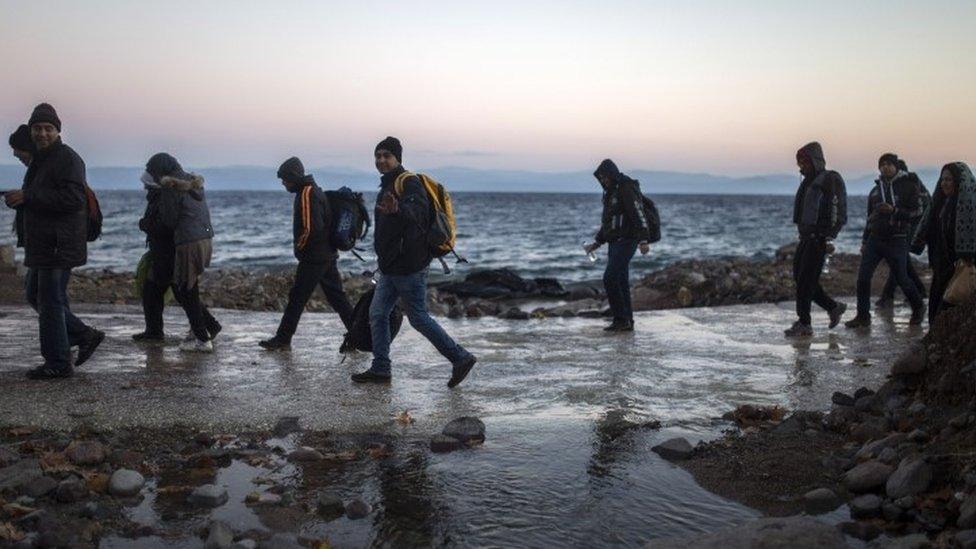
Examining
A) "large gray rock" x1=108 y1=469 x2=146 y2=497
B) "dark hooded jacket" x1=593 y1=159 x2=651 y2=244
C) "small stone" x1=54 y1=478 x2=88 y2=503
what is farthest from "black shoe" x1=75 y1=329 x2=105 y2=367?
"dark hooded jacket" x1=593 y1=159 x2=651 y2=244

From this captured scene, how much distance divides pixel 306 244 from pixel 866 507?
6095mm

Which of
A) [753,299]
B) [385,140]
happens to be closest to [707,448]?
[385,140]

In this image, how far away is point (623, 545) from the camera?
448 cm

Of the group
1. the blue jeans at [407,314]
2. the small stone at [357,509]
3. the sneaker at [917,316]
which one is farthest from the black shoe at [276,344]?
the sneaker at [917,316]

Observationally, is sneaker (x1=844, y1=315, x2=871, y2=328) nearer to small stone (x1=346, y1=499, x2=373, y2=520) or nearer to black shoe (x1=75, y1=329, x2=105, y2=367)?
small stone (x1=346, y1=499, x2=373, y2=520)

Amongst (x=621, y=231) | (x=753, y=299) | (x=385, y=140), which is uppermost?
(x=385, y=140)

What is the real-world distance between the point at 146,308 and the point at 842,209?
7.44 m

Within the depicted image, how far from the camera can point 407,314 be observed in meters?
7.63

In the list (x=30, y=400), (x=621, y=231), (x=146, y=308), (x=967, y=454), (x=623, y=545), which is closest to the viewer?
(x=623, y=545)

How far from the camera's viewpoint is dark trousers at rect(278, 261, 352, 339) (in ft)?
31.2

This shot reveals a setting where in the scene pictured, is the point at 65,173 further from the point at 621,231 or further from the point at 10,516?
the point at 621,231

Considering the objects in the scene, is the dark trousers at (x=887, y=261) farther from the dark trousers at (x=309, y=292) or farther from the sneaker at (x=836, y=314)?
the dark trousers at (x=309, y=292)

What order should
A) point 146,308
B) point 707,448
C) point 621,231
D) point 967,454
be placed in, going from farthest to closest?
point 621,231 < point 146,308 < point 707,448 < point 967,454

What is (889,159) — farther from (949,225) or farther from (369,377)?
(369,377)
